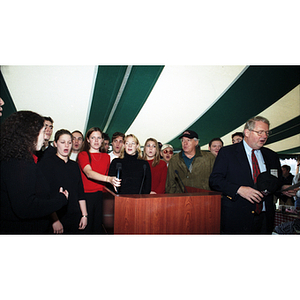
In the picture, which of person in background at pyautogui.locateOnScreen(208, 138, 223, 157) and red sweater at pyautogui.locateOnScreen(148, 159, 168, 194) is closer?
red sweater at pyautogui.locateOnScreen(148, 159, 168, 194)

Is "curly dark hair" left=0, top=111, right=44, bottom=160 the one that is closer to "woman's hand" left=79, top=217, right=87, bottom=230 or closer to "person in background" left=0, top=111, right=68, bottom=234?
"person in background" left=0, top=111, right=68, bottom=234

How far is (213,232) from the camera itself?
6.57ft

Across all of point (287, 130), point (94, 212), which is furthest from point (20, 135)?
point (287, 130)

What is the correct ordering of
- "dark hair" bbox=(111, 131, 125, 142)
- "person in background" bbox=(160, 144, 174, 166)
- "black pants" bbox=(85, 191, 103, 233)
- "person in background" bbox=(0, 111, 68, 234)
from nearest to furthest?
"person in background" bbox=(0, 111, 68, 234) < "black pants" bbox=(85, 191, 103, 233) < "dark hair" bbox=(111, 131, 125, 142) < "person in background" bbox=(160, 144, 174, 166)

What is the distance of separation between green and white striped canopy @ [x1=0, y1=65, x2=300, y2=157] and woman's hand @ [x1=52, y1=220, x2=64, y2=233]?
140 centimetres

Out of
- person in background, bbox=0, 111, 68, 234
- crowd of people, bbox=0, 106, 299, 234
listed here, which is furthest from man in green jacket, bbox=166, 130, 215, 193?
person in background, bbox=0, 111, 68, 234

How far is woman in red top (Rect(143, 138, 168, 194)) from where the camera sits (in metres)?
2.95

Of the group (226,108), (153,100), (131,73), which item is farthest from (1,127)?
(226,108)

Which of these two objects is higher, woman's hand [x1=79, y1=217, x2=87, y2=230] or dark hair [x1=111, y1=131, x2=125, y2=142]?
dark hair [x1=111, y1=131, x2=125, y2=142]

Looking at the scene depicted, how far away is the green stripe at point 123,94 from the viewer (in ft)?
9.96

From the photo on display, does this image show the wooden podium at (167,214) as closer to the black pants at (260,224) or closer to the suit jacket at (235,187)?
the suit jacket at (235,187)

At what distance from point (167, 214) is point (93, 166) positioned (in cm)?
129

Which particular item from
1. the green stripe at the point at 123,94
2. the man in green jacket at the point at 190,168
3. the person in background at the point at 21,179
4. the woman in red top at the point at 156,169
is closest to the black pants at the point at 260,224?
the man in green jacket at the point at 190,168

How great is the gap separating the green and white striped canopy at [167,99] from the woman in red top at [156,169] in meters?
0.30
